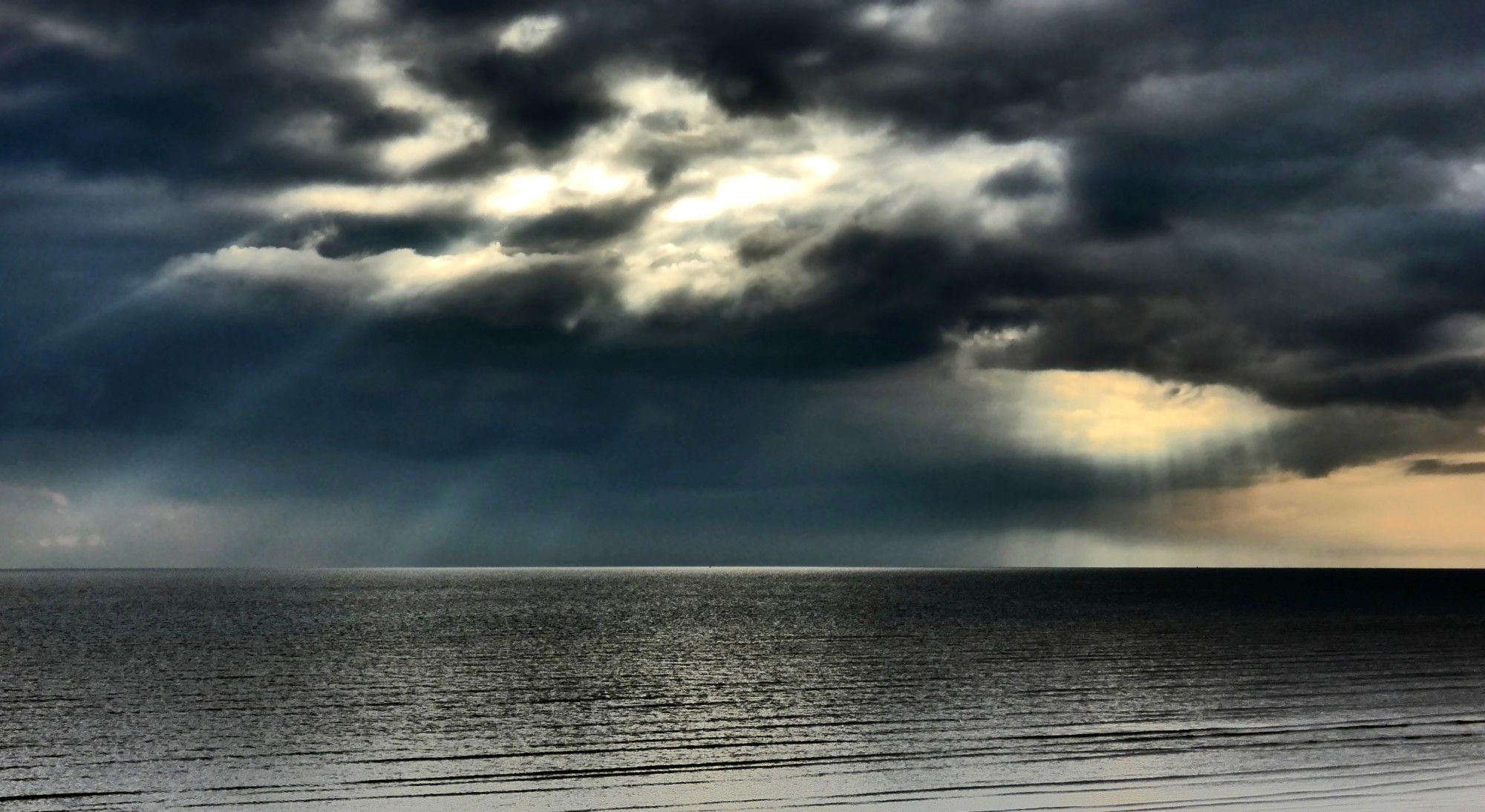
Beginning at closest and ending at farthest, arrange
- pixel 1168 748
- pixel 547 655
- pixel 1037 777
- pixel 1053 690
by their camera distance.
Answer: pixel 1037 777 < pixel 1168 748 < pixel 1053 690 < pixel 547 655

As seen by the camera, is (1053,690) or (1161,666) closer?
(1053,690)

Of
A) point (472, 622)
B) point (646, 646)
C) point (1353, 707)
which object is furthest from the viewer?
point (472, 622)

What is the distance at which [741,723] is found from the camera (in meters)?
58.3

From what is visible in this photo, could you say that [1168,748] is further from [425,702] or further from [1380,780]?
[425,702]

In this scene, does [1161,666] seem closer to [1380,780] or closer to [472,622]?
[1380,780]

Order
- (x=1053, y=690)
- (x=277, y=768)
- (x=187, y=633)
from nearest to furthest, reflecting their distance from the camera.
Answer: (x=277, y=768) → (x=1053, y=690) → (x=187, y=633)

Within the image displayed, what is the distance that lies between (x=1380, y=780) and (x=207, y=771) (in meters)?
45.2

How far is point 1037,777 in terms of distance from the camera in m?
43.7

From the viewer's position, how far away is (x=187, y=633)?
126 metres

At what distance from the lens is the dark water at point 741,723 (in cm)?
4241

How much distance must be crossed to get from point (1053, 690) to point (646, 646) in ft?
155

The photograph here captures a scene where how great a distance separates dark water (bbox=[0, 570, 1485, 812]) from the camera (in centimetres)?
4241

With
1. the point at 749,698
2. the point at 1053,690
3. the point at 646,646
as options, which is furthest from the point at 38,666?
the point at 1053,690

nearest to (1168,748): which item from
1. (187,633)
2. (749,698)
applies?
(749,698)
